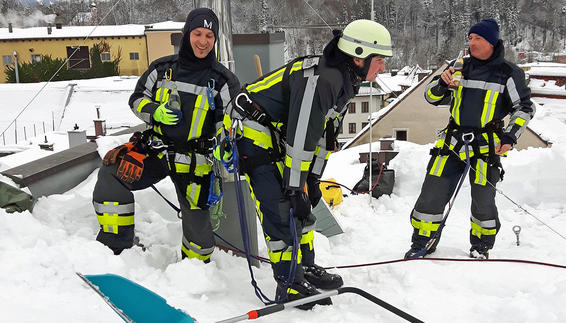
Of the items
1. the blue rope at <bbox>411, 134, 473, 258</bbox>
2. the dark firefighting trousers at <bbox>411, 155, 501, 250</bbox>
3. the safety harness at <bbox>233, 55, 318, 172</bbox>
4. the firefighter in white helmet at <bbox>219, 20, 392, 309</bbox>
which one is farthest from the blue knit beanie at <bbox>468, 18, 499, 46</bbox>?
the safety harness at <bbox>233, 55, 318, 172</bbox>

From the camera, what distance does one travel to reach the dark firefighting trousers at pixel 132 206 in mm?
3967

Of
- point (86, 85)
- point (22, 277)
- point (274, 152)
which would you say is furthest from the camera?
point (86, 85)

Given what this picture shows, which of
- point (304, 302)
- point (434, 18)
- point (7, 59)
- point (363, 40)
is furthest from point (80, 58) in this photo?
point (434, 18)

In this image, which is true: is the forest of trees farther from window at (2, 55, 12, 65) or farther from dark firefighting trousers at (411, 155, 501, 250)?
dark firefighting trousers at (411, 155, 501, 250)

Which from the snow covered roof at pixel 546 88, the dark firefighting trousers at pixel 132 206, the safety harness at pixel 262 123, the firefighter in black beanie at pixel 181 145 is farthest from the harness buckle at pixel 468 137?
the snow covered roof at pixel 546 88

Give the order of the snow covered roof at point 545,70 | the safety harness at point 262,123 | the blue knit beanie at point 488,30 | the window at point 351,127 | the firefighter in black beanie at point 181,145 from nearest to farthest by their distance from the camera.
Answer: the safety harness at point 262,123
the firefighter in black beanie at point 181,145
the blue knit beanie at point 488,30
the window at point 351,127
the snow covered roof at point 545,70

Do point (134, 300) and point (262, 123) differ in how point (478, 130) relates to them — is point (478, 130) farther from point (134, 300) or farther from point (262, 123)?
point (134, 300)

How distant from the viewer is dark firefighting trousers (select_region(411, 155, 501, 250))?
15.3 feet

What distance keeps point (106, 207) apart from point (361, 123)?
36179 mm

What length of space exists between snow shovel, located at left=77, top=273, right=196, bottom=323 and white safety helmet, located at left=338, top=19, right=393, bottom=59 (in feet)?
6.01

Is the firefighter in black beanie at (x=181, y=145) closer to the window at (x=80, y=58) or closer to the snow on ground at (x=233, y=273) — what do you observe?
the snow on ground at (x=233, y=273)

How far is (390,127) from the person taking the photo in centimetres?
2545

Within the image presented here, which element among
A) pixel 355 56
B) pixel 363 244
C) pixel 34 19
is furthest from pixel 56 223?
pixel 34 19

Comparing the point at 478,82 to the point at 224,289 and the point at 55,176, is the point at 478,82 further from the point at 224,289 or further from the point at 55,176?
the point at 55,176
